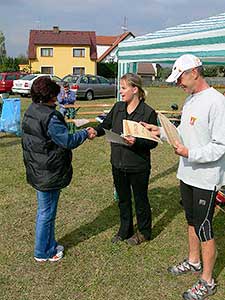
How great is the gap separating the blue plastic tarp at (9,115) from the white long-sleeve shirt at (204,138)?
23.9ft

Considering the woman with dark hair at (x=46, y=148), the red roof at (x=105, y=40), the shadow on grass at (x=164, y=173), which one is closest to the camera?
the woman with dark hair at (x=46, y=148)

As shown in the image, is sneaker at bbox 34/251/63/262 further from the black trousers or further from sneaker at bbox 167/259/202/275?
sneaker at bbox 167/259/202/275

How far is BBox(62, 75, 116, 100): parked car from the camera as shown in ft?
64.1

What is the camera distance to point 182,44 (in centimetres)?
349

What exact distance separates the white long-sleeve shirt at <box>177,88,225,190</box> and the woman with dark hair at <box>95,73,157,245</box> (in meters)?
0.69

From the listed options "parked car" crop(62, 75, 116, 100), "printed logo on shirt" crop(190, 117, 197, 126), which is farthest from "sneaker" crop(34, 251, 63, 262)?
"parked car" crop(62, 75, 116, 100)

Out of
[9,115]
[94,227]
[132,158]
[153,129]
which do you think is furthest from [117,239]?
[9,115]

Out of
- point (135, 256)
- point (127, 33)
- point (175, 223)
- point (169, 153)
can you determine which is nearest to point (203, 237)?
point (135, 256)

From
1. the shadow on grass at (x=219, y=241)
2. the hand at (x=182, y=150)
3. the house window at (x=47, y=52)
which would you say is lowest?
the shadow on grass at (x=219, y=241)

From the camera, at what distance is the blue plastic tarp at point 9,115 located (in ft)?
31.1

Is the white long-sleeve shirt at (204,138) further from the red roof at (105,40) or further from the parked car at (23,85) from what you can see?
the red roof at (105,40)

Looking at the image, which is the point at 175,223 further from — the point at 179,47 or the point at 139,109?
the point at 179,47

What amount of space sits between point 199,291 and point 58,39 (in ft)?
134

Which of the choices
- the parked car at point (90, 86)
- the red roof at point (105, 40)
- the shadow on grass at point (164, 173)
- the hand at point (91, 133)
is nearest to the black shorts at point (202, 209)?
the hand at point (91, 133)
